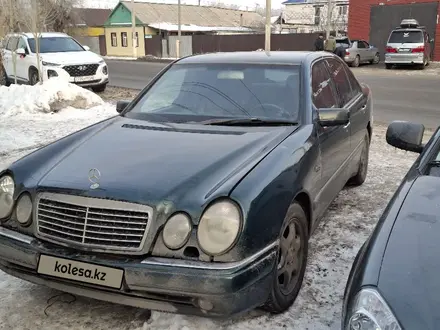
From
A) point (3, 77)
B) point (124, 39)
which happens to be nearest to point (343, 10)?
point (124, 39)

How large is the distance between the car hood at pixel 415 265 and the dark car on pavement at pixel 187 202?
0.77 m

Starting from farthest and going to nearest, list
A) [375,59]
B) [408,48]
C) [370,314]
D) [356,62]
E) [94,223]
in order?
[375,59]
[356,62]
[408,48]
[94,223]
[370,314]

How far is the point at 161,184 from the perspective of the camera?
2.75m

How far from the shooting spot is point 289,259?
3.16 meters

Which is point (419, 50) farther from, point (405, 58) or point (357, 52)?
point (357, 52)

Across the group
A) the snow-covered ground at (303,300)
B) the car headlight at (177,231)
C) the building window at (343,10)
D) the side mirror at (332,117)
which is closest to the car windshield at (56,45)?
the snow-covered ground at (303,300)

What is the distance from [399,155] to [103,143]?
5.05m

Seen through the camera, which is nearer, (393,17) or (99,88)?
(99,88)

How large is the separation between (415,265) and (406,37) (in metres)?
23.3

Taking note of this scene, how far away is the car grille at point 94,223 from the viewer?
2633mm

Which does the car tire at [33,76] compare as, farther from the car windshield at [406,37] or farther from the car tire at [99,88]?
the car windshield at [406,37]

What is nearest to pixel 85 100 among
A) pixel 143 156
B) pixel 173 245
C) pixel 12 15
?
pixel 12 15

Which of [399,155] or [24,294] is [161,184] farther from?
[399,155]

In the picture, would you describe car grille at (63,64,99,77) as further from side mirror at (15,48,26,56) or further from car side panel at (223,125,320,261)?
car side panel at (223,125,320,261)
